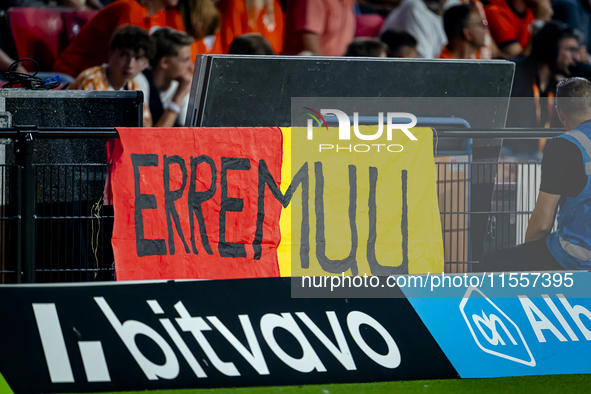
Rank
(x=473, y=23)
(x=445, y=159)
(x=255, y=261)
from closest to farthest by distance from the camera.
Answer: (x=255, y=261)
(x=445, y=159)
(x=473, y=23)

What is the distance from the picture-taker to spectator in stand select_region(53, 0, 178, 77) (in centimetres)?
717

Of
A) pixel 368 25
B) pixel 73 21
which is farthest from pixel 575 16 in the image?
pixel 73 21

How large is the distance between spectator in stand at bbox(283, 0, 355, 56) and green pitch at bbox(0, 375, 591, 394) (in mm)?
5552

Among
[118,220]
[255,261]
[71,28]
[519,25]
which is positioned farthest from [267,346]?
[519,25]

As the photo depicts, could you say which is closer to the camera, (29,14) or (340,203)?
(340,203)

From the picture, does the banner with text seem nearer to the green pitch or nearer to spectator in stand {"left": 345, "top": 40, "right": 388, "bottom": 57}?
the green pitch

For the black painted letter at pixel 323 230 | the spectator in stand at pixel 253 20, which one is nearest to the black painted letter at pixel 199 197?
the black painted letter at pixel 323 230

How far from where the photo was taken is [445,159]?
376 cm

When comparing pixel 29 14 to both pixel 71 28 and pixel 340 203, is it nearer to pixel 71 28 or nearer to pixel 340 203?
pixel 71 28

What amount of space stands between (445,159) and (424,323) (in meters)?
1.11

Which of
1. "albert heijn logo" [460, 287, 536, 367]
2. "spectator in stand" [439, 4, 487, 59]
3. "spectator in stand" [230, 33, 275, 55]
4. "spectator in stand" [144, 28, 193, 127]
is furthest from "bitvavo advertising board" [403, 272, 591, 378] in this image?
"spectator in stand" [439, 4, 487, 59]

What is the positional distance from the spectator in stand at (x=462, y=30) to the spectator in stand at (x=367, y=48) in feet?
3.43

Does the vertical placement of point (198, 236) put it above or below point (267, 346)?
above

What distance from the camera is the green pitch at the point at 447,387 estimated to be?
303 centimetres
